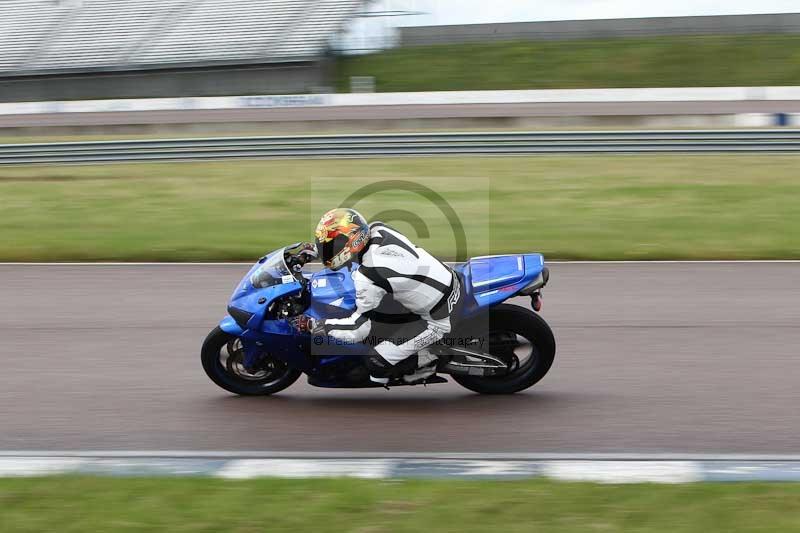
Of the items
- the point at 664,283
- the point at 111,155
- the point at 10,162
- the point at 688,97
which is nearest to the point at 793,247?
the point at 664,283

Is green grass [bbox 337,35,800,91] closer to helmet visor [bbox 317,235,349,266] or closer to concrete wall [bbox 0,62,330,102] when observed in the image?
concrete wall [bbox 0,62,330,102]

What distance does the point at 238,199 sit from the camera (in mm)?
15859

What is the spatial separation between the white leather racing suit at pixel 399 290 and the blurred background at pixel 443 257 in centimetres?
57

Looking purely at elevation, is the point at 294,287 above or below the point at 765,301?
above

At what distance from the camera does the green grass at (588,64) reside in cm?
3838

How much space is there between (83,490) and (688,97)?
3318 centimetres

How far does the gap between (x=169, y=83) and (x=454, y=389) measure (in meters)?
37.6

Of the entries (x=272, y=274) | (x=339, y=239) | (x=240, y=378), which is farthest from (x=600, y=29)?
(x=339, y=239)

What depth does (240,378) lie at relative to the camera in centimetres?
671

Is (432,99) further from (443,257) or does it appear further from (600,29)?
(443,257)

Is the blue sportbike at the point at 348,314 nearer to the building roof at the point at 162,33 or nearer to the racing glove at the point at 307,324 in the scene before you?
the racing glove at the point at 307,324

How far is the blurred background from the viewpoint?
469 cm

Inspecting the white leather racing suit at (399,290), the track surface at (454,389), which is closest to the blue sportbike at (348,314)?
the white leather racing suit at (399,290)

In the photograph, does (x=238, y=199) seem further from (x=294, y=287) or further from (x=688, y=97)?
(x=688, y=97)
